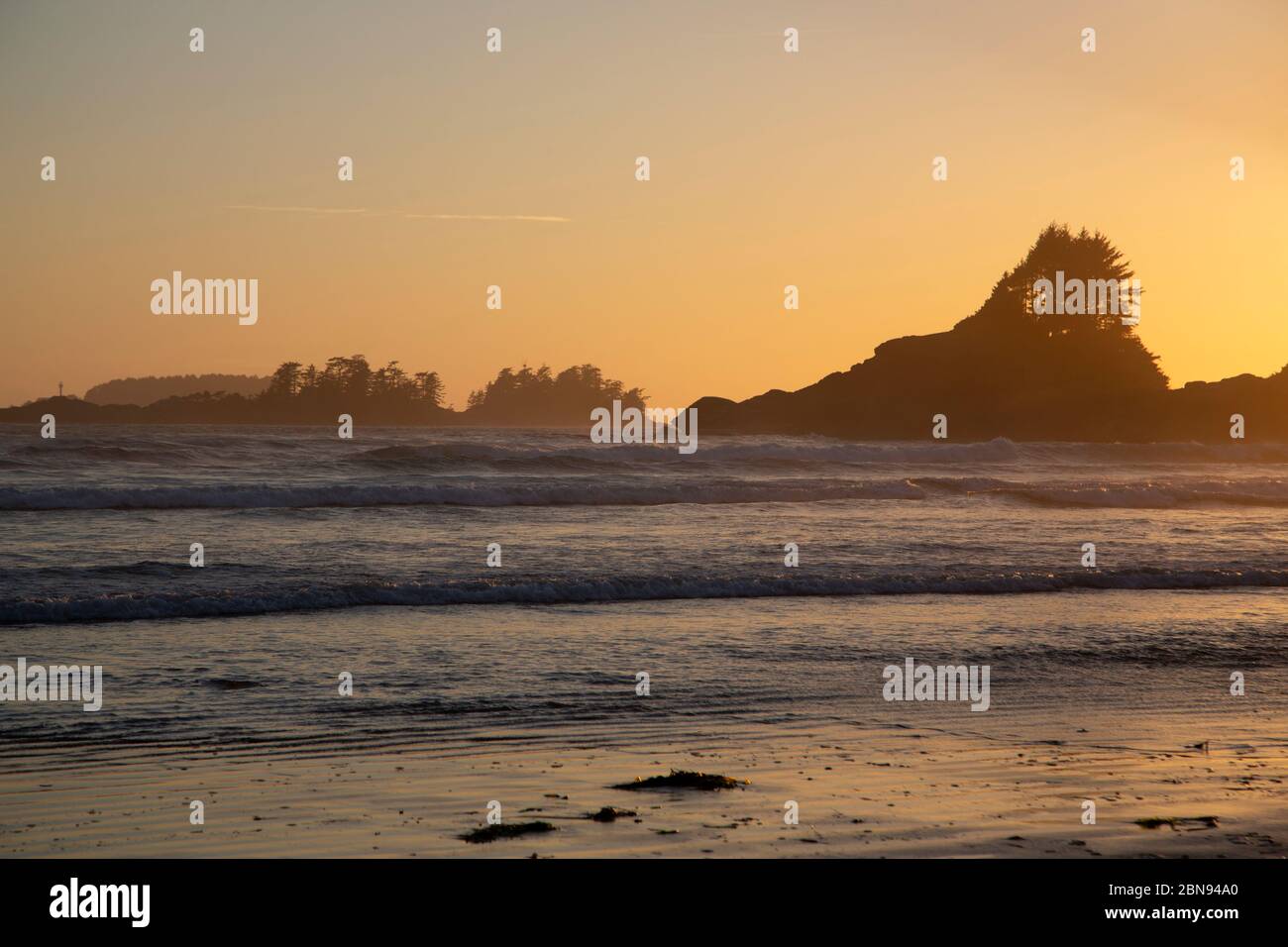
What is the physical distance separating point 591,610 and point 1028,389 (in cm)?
7300

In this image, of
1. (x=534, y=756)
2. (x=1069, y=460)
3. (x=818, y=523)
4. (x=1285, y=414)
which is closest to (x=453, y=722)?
(x=534, y=756)

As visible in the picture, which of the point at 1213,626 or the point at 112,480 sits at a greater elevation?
the point at 112,480

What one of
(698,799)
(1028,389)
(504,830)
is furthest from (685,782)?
(1028,389)

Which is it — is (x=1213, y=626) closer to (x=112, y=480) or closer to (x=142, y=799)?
(x=142, y=799)

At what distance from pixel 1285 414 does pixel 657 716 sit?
7910 centimetres

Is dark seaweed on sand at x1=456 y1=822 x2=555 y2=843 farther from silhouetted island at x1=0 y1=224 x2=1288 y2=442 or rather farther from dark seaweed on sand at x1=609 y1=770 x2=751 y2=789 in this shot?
silhouetted island at x1=0 y1=224 x2=1288 y2=442

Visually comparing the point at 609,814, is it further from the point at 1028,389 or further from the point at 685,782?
the point at 1028,389

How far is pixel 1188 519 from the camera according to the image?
28.2 m

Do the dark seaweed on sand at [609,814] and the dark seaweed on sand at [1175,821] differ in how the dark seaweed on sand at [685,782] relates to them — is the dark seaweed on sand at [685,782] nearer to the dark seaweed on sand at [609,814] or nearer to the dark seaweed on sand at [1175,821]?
the dark seaweed on sand at [609,814]

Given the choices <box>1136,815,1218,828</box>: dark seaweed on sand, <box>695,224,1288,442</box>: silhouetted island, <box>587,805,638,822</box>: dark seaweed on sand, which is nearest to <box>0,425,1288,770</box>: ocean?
<box>587,805,638,822</box>: dark seaweed on sand

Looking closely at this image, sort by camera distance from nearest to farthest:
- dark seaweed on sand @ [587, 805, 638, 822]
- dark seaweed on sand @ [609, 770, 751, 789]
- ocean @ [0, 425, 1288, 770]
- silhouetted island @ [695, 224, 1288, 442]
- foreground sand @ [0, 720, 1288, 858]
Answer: foreground sand @ [0, 720, 1288, 858]
dark seaweed on sand @ [587, 805, 638, 822]
dark seaweed on sand @ [609, 770, 751, 789]
ocean @ [0, 425, 1288, 770]
silhouetted island @ [695, 224, 1288, 442]

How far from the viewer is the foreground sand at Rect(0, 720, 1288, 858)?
19.4ft

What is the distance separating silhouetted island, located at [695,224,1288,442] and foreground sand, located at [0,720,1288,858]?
68.3m
